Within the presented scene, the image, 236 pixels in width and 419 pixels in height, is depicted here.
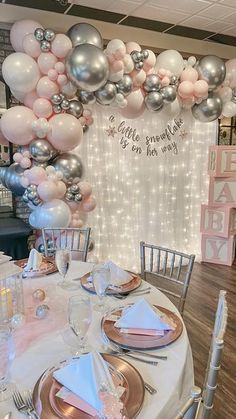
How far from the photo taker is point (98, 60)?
2486mm

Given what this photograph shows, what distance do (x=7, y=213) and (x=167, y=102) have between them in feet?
6.27

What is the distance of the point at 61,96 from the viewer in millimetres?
2672

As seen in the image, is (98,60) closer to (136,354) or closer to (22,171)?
(22,171)

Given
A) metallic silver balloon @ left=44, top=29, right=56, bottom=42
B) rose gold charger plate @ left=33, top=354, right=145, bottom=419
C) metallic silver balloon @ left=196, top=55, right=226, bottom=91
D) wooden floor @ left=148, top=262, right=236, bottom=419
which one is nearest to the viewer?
rose gold charger plate @ left=33, top=354, right=145, bottom=419

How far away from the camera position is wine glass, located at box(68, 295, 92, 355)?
1.03 m

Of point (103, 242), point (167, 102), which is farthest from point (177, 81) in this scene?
point (103, 242)

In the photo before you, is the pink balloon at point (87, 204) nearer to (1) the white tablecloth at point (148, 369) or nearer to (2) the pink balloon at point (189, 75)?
(2) the pink balloon at point (189, 75)

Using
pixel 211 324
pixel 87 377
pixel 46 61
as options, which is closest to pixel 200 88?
pixel 46 61

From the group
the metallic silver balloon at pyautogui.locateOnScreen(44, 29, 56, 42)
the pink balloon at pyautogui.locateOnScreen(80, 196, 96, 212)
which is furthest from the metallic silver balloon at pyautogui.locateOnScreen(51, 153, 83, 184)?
the metallic silver balloon at pyautogui.locateOnScreen(44, 29, 56, 42)

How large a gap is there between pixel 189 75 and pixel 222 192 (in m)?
1.54

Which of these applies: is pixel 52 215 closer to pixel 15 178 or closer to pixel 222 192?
pixel 15 178

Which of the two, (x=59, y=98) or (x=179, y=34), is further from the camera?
(x=179, y=34)

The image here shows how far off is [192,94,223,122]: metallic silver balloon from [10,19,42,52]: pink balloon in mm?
1738

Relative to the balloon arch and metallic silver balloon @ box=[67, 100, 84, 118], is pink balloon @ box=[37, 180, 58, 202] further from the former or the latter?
metallic silver balloon @ box=[67, 100, 84, 118]
